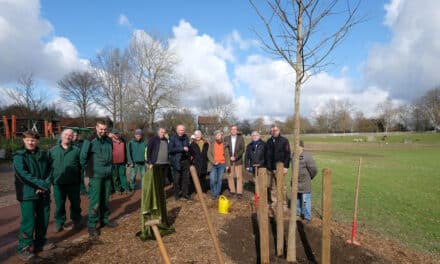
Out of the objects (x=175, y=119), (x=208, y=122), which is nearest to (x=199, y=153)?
(x=175, y=119)

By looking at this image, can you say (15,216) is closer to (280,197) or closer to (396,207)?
(280,197)

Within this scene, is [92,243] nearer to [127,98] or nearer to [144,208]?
[144,208]

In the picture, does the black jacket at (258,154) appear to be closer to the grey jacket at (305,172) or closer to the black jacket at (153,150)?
the grey jacket at (305,172)

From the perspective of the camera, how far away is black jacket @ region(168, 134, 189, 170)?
7781 mm

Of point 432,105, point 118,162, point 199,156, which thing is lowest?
point 118,162

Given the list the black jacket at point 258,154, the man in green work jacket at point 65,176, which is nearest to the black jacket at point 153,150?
the man in green work jacket at point 65,176

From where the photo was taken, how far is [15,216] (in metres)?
6.87

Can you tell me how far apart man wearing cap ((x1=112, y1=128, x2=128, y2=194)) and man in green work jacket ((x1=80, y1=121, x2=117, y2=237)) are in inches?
128

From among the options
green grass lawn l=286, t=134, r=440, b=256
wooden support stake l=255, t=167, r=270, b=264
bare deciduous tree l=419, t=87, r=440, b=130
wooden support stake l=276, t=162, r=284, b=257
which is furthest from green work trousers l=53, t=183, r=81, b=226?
bare deciduous tree l=419, t=87, r=440, b=130

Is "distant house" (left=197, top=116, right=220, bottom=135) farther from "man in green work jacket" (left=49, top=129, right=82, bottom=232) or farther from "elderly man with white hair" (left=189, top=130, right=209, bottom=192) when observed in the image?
"man in green work jacket" (left=49, top=129, right=82, bottom=232)

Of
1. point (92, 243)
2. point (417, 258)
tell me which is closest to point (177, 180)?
point (92, 243)

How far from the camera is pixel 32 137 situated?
4.50 metres

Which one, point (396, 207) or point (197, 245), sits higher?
point (197, 245)

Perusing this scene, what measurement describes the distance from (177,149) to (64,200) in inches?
117
